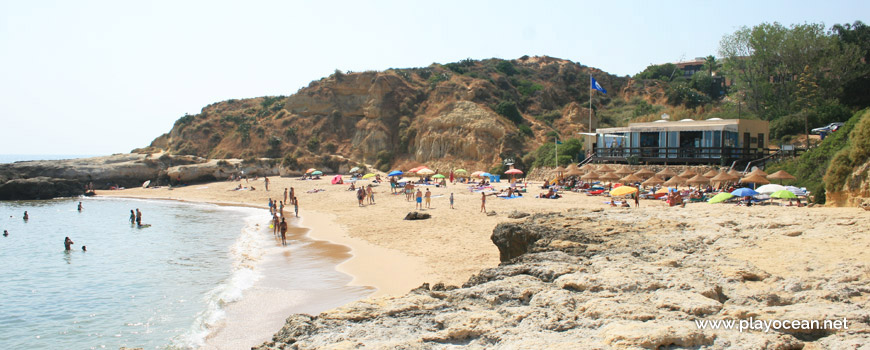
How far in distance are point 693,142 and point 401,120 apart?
89.7 feet

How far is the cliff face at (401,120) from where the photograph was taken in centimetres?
4478

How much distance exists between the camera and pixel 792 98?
119 ft

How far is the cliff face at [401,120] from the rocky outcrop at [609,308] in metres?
34.3

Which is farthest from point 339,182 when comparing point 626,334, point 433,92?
point 626,334

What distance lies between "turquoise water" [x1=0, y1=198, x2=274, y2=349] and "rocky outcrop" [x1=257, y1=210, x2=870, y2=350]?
15.3ft

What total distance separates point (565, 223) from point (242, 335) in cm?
577

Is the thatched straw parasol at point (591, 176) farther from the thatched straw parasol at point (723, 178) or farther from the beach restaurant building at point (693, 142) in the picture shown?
the thatched straw parasol at point (723, 178)

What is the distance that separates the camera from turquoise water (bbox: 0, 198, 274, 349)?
9.72 m

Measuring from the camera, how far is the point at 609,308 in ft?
17.0

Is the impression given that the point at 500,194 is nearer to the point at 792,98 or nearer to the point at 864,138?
the point at 864,138

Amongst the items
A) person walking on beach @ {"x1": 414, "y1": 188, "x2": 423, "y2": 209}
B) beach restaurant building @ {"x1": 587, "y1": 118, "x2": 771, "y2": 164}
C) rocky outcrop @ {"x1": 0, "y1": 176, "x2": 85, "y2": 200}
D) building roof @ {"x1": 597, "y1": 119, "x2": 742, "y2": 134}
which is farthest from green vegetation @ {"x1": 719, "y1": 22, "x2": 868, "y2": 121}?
rocky outcrop @ {"x1": 0, "y1": 176, "x2": 85, "y2": 200}

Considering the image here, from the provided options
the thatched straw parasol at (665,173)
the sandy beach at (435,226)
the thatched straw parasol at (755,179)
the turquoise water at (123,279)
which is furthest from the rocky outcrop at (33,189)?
the thatched straw parasol at (755,179)

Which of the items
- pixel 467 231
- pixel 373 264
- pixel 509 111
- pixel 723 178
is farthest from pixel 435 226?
pixel 509 111

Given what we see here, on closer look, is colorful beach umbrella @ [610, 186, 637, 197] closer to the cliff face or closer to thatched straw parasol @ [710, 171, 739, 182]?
thatched straw parasol @ [710, 171, 739, 182]
